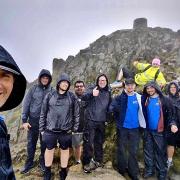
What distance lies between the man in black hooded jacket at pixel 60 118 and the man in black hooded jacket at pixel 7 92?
6401 mm

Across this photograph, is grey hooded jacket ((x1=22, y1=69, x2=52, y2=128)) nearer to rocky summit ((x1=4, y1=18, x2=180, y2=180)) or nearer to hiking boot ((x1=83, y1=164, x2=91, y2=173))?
hiking boot ((x1=83, y1=164, x2=91, y2=173))

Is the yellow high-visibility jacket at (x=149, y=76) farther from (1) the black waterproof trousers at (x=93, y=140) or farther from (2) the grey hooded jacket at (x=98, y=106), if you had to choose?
(1) the black waterproof trousers at (x=93, y=140)

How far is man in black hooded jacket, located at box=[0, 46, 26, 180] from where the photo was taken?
6.73ft

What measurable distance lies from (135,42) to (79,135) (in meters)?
27.1

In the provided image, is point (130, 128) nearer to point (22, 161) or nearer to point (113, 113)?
point (113, 113)

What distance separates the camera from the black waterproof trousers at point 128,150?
9.48m

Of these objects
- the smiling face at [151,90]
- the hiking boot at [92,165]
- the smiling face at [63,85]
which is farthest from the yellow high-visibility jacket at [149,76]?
the smiling face at [63,85]

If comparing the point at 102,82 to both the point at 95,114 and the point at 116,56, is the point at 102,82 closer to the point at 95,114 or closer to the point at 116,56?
the point at 95,114

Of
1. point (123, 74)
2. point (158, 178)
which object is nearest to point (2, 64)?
point (158, 178)

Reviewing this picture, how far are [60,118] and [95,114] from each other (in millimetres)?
1195

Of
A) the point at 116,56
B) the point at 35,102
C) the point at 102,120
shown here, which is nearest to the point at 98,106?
the point at 102,120

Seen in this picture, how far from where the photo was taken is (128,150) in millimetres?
9656

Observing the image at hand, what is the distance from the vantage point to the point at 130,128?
9.41 m

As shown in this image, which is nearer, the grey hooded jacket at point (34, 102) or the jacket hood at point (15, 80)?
the jacket hood at point (15, 80)
